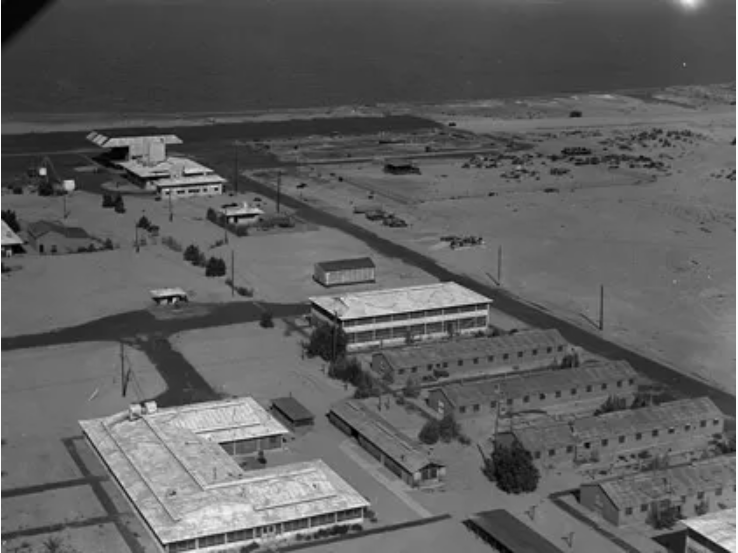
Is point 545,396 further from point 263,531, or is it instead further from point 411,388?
point 263,531

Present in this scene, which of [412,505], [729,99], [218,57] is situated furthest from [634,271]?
[218,57]

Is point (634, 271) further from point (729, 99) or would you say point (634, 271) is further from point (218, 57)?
point (218, 57)

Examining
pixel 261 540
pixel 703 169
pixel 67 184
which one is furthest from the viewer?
pixel 703 169

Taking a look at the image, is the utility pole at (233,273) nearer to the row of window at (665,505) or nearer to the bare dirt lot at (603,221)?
the bare dirt lot at (603,221)

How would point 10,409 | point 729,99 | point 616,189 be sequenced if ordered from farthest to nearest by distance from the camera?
point 729,99 → point 616,189 → point 10,409

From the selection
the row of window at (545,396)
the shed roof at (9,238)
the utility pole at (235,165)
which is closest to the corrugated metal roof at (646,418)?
the row of window at (545,396)

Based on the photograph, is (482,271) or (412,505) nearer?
(412,505)

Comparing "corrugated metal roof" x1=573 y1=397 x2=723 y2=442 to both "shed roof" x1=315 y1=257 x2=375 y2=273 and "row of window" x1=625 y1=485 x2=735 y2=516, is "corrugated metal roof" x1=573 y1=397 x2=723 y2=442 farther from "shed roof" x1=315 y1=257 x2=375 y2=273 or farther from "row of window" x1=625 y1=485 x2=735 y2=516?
"shed roof" x1=315 y1=257 x2=375 y2=273

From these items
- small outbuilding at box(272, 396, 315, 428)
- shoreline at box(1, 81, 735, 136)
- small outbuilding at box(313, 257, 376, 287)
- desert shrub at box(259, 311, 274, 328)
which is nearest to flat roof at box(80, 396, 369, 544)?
small outbuilding at box(272, 396, 315, 428)
